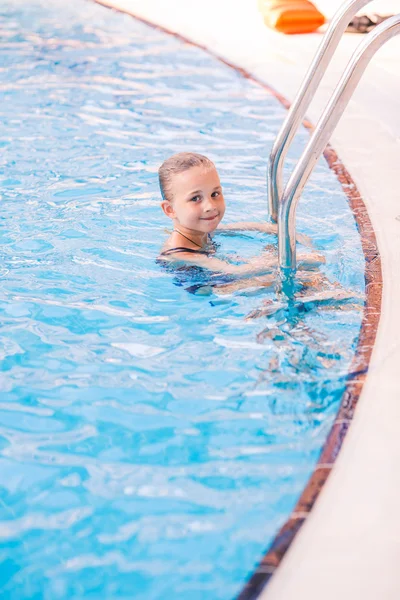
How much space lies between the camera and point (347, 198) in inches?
155

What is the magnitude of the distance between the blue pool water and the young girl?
0.11 metres

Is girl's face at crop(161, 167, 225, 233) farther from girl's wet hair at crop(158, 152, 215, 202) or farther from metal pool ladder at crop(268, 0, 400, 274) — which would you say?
metal pool ladder at crop(268, 0, 400, 274)

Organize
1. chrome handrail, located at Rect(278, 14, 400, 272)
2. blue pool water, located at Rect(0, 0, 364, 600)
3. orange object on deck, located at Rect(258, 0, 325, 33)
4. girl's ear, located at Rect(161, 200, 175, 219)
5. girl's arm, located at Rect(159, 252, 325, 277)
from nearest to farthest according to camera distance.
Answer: blue pool water, located at Rect(0, 0, 364, 600)
chrome handrail, located at Rect(278, 14, 400, 272)
girl's arm, located at Rect(159, 252, 325, 277)
girl's ear, located at Rect(161, 200, 175, 219)
orange object on deck, located at Rect(258, 0, 325, 33)

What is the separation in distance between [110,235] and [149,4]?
7.67m

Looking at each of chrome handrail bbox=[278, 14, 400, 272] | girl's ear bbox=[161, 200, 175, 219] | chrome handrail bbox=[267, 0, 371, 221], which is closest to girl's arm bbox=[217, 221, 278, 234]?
chrome handrail bbox=[267, 0, 371, 221]

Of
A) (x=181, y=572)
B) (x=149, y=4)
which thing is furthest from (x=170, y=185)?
(x=149, y=4)

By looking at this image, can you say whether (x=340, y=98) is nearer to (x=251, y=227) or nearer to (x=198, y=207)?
(x=198, y=207)

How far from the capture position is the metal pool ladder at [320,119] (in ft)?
8.09

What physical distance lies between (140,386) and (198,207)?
0.87 m

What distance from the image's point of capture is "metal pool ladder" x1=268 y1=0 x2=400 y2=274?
247 centimetres

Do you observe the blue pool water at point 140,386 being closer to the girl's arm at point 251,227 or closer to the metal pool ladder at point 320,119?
the girl's arm at point 251,227

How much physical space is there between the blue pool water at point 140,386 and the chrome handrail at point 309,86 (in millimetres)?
311

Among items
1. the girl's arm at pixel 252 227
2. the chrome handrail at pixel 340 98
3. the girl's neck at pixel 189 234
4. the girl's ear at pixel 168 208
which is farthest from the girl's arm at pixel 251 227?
the chrome handrail at pixel 340 98

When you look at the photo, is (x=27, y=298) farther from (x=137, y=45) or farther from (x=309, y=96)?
(x=137, y=45)
